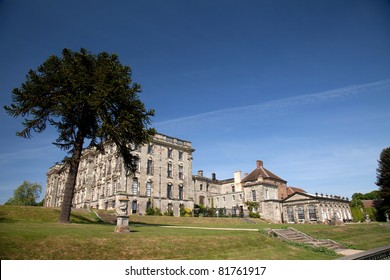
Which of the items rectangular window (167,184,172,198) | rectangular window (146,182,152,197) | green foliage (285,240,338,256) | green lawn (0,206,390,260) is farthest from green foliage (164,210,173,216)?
green foliage (285,240,338,256)

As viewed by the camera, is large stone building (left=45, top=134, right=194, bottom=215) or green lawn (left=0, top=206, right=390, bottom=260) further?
large stone building (left=45, top=134, right=194, bottom=215)

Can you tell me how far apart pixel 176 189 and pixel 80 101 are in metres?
29.2

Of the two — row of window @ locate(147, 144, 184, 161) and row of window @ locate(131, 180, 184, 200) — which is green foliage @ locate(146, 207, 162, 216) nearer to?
row of window @ locate(131, 180, 184, 200)

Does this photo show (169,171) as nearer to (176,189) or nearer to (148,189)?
(176,189)

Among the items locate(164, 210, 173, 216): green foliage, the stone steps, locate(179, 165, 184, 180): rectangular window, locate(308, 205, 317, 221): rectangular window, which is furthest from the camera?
locate(308, 205, 317, 221): rectangular window

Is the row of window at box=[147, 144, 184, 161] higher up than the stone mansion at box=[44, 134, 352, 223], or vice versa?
the row of window at box=[147, 144, 184, 161]

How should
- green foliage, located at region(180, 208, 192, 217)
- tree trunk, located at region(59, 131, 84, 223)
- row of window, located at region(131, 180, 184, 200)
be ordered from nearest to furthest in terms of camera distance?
tree trunk, located at region(59, 131, 84, 223)
row of window, located at region(131, 180, 184, 200)
green foliage, located at region(180, 208, 192, 217)

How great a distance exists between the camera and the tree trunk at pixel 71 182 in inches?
732

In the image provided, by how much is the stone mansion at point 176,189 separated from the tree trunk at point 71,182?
17.9 m

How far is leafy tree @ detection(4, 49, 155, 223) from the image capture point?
18.6 m

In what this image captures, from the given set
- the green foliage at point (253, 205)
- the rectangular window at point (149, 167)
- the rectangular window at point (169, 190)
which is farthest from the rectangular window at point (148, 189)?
the green foliage at point (253, 205)

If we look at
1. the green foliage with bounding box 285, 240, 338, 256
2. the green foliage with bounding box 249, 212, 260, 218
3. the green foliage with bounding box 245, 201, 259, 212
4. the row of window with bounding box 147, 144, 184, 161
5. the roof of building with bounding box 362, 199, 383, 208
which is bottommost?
the green foliage with bounding box 285, 240, 338, 256
